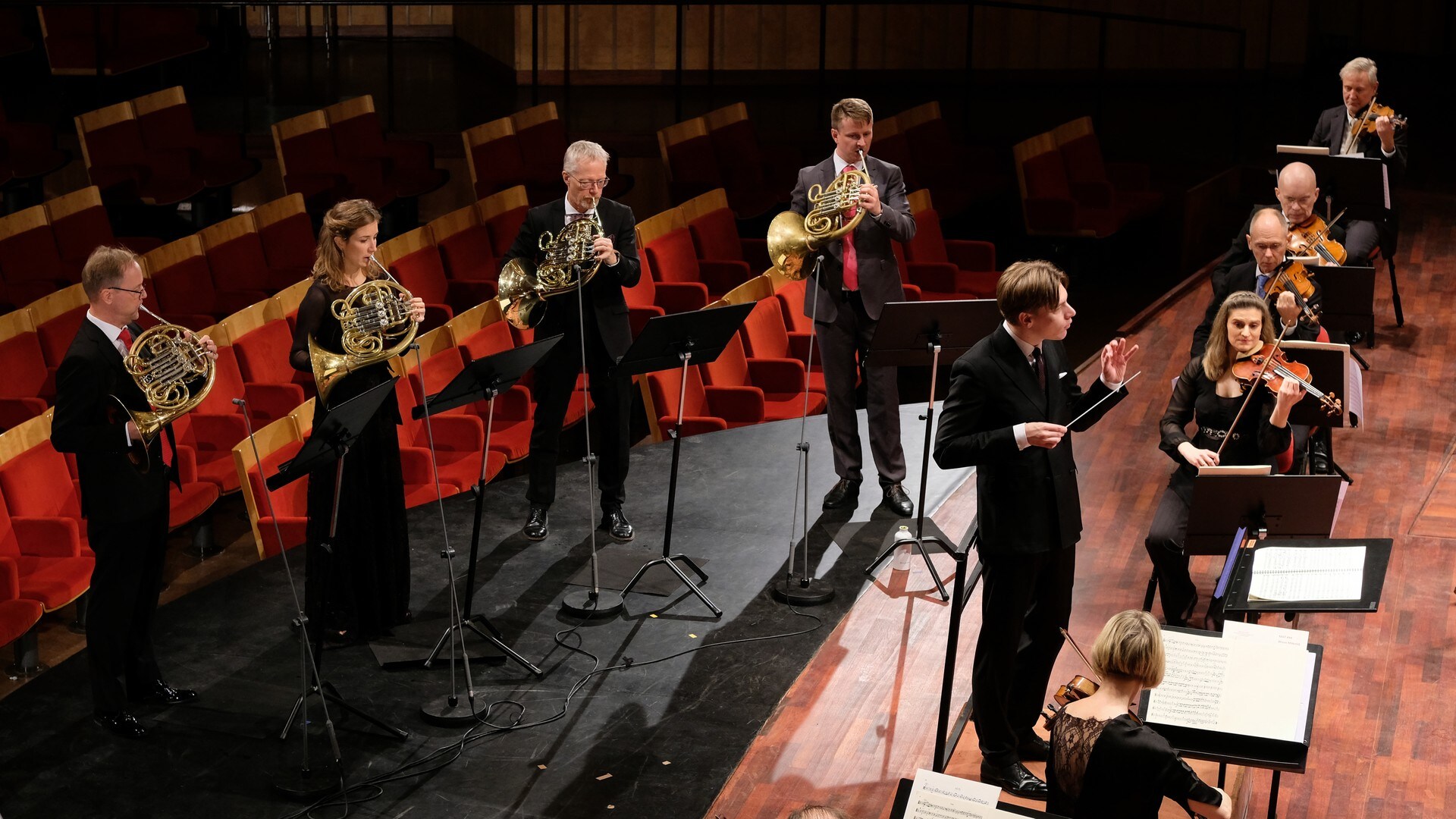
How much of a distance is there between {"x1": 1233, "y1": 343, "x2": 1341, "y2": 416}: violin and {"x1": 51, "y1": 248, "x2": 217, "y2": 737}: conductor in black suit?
8.92 feet

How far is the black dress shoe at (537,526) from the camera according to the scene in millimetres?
4672

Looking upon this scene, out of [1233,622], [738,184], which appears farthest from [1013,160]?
[1233,622]

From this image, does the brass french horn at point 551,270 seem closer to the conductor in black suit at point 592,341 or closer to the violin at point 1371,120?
the conductor in black suit at point 592,341

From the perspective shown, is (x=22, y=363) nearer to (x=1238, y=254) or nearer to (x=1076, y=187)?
(x=1238, y=254)

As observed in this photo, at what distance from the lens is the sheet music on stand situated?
318 centimetres

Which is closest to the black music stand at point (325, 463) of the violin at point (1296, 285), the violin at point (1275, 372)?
the violin at point (1275, 372)

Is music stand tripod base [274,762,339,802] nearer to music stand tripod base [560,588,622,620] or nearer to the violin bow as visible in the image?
music stand tripod base [560,588,622,620]

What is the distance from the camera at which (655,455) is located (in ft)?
17.5

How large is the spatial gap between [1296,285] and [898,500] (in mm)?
1470

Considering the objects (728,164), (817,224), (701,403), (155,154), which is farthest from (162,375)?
(728,164)

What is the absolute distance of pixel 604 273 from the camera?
14.6 feet

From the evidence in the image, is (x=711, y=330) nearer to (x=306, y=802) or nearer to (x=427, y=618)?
(x=427, y=618)

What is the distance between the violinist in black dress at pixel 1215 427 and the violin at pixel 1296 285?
55 centimetres

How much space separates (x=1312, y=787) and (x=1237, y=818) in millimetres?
275
